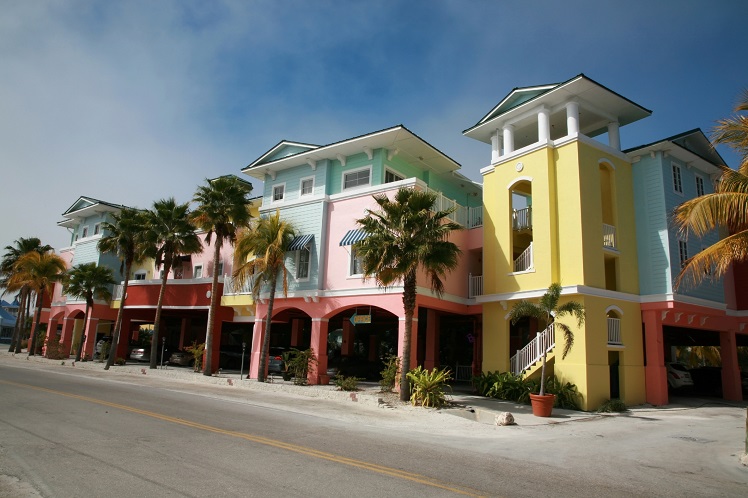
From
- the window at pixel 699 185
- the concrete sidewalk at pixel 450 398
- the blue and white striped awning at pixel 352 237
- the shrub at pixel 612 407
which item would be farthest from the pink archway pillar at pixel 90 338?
the window at pixel 699 185

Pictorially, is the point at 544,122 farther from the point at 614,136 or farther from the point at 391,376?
the point at 391,376

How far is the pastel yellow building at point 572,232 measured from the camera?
18719mm

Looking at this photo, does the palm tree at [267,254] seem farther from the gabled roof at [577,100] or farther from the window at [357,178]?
the gabled roof at [577,100]

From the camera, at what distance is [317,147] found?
24.5 m

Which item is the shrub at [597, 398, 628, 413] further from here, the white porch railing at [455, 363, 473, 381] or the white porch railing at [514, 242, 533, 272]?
the white porch railing at [455, 363, 473, 381]

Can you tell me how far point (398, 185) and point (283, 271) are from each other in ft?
23.2

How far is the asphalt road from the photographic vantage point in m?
6.59

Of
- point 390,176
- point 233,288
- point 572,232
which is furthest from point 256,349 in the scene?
point 572,232

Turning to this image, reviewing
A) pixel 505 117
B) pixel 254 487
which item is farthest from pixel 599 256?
pixel 254 487

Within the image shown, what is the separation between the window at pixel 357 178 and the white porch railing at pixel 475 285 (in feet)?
22.0

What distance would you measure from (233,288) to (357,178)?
9.06 metres

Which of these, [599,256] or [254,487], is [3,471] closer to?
[254,487]

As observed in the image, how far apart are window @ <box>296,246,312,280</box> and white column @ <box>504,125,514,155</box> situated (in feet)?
34.2

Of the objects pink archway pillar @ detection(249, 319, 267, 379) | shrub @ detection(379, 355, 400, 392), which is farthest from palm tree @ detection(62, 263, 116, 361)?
shrub @ detection(379, 355, 400, 392)
